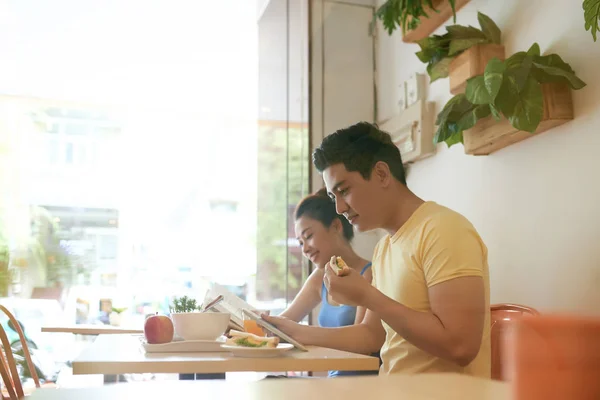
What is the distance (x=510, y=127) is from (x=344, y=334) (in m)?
0.72

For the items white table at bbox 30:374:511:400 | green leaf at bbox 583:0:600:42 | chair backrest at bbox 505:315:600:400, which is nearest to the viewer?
chair backrest at bbox 505:315:600:400

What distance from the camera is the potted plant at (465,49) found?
193 centimetres

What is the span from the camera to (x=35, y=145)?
312cm

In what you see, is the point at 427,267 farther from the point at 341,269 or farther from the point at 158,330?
the point at 158,330

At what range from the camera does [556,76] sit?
1.62 meters

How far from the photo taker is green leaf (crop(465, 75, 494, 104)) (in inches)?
64.6

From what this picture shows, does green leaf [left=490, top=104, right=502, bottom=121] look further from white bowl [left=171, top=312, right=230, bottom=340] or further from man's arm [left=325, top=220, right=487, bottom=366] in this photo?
white bowl [left=171, top=312, right=230, bottom=340]

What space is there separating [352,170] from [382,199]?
4.2 inches

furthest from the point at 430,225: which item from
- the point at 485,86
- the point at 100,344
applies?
the point at 100,344

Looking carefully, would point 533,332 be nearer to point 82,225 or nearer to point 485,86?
point 485,86

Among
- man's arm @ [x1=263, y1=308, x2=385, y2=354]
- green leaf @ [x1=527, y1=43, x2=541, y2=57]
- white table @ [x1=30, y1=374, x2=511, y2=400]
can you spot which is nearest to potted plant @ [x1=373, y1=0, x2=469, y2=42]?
green leaf @ [x1=527, y1=43, x2=541, y2=57]

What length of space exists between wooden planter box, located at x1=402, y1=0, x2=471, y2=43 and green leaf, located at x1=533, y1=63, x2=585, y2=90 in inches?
26.2

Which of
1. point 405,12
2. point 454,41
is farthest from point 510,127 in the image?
point 405,12

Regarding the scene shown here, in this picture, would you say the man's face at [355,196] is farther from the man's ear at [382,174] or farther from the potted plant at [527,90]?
the potted plant at [527,90]
